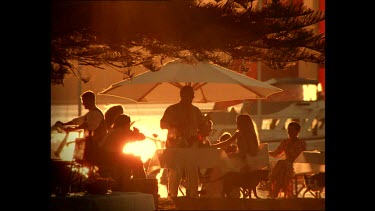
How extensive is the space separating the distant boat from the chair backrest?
2267 centimetres

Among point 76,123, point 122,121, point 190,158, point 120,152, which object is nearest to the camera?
point 120,152

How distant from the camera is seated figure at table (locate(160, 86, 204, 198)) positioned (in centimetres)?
1448

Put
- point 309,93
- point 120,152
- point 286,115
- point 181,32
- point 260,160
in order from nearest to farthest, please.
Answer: point 181,32 → point 120,152 → point 260,160 → point 286,115 → point 309,93

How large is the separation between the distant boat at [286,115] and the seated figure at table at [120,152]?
25.3 metres

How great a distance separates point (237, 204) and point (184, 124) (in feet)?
3.90

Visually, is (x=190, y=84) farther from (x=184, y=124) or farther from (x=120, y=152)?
(x=120, y=152)

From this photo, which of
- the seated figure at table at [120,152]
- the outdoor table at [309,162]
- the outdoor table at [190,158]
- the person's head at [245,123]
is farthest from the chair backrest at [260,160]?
the seated figure at table at [120,152]

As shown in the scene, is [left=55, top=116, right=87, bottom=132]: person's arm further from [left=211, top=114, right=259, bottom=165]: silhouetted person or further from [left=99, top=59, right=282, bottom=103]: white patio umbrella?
[left=99, top=59, right=282, bottom=103]: white patio umbrella

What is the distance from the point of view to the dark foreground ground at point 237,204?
14427 millimetres

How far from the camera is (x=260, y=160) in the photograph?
584 inches

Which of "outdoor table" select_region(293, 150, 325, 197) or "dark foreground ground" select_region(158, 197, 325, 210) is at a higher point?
"outdoor table" select_region(293, 150, 325, 197)

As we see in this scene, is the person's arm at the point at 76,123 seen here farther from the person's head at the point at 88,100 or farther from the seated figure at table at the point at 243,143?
the seated figure at table at the point at 243,143

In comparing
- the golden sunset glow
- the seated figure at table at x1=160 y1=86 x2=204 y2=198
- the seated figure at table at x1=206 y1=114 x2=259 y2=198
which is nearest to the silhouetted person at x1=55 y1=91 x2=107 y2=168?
the seated figure at table at x1=160 y1=86 x2=204 y2=198

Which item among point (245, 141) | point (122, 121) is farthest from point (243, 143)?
point (122, 121)
